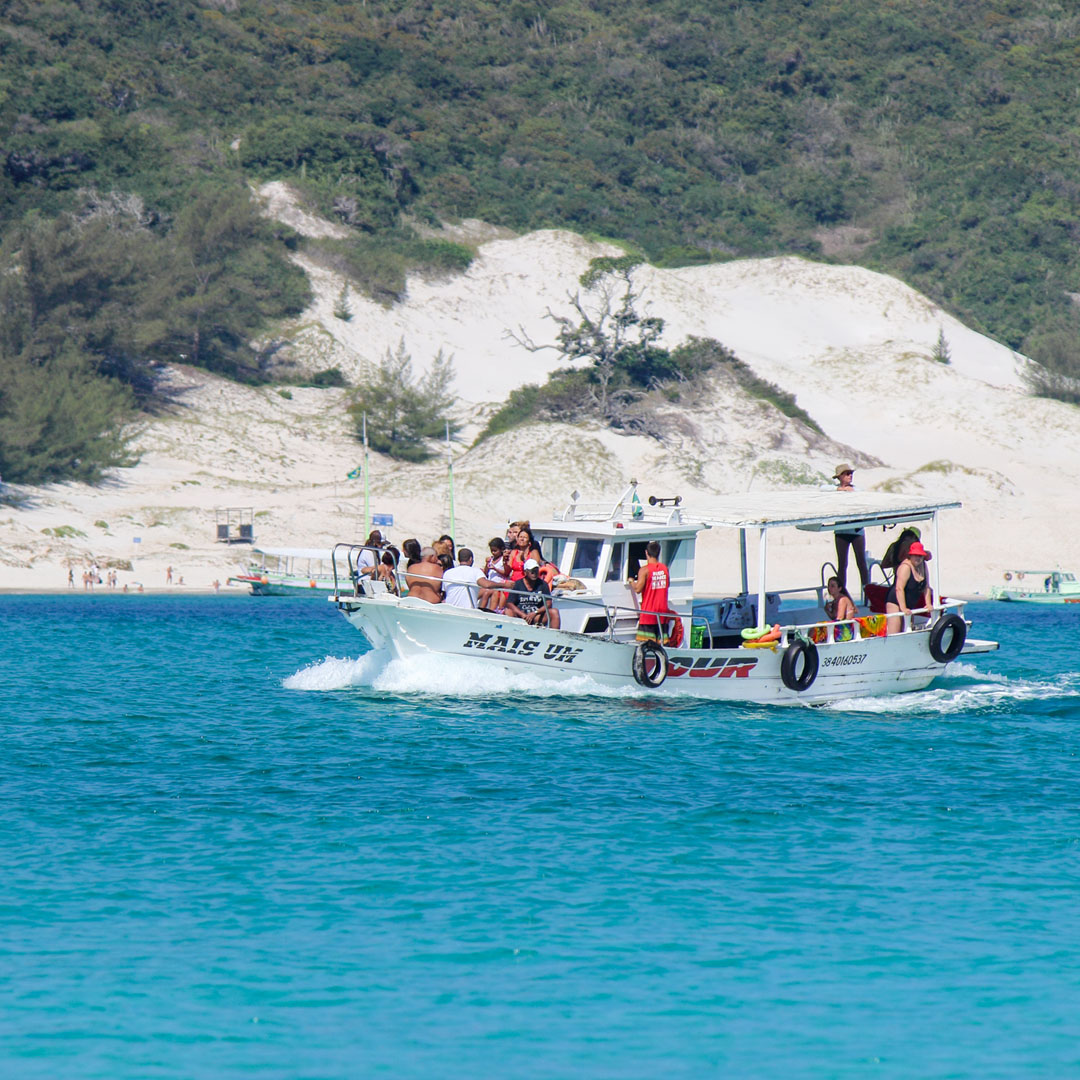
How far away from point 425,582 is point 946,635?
880cm

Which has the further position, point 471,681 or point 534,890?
point 471,681

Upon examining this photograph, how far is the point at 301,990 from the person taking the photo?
1061 cm

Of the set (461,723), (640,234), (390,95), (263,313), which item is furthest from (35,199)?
(461,723)

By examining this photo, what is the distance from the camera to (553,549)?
23.5m

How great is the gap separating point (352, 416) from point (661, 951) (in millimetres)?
60445

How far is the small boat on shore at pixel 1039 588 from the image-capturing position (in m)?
59.4

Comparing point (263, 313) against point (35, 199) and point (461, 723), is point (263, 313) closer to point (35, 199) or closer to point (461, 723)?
point (35, 199)

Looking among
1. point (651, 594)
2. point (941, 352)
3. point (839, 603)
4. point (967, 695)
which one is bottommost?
point (967, 695)

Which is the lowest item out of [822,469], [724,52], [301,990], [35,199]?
[301,990]

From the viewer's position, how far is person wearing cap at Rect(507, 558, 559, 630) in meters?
21.9

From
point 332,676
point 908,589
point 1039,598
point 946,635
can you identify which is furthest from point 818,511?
point 1039,598

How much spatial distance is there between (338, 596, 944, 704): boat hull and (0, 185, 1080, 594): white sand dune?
35704mm

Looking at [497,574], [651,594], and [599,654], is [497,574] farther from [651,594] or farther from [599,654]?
[651,594]

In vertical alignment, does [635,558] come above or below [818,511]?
below
